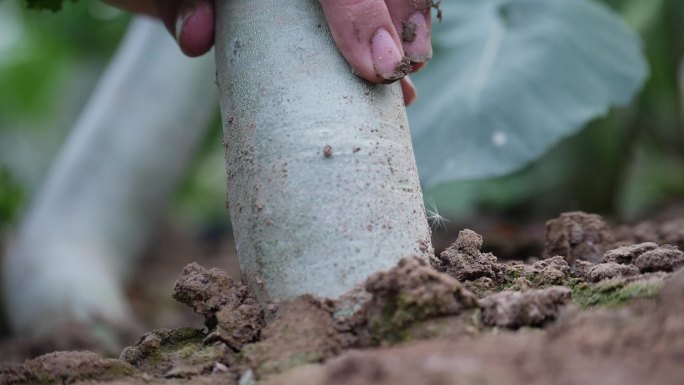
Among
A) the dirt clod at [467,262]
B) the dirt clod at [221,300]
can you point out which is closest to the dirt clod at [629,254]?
the dirt clod at [467,262]

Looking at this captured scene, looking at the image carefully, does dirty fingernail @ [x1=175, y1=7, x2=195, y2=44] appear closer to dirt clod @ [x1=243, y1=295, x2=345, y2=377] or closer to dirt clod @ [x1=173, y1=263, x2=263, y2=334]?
dirt clod @ [x1=173, y1=263, x2=263, y2=334]

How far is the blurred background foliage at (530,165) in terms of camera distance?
131 inches

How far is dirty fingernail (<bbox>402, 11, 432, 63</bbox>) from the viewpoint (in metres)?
1.23

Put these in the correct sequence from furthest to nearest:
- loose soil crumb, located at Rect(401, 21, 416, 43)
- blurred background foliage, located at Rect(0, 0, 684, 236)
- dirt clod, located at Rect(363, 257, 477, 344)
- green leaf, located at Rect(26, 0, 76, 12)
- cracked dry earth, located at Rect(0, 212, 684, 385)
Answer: blurred background foliage, located at Rect(0, 0, 684, 236) < green leaf, located at Rect(26, 0, 76, 12) < loose soil crumb, located at Rect(401, 21, 416, 43) < dirt clod, located at Rect(363, 257, 477, 344) < cracked dry earth, located at Rect(0, 212, 684, 385)

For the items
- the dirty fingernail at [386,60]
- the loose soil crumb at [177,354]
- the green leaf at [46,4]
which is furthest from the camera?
the green leaf at [46,4]

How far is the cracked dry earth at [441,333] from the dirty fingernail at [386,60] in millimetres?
243

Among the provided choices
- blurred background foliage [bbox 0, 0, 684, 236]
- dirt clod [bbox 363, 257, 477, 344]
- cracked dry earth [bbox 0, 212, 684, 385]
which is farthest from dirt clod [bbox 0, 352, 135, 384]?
blurred background foliage [bbox 0, 0, 684, 236]

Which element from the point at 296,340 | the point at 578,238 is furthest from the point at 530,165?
the point at 296,340

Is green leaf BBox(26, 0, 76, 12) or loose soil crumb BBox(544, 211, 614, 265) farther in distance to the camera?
green leaf BBox(26, 0, 76, 12)

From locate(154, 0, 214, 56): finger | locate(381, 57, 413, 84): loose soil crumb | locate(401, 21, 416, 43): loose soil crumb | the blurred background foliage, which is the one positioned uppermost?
locate(154, 0, 214, 56): finger

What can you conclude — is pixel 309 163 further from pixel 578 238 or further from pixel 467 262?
pixel 578 238

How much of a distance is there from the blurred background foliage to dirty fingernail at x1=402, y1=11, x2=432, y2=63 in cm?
91

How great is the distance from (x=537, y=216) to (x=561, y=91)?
159cm

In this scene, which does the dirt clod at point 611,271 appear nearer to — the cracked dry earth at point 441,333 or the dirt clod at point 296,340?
the cracked dry earth at point 441,333
